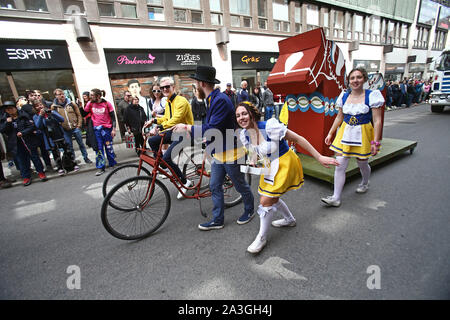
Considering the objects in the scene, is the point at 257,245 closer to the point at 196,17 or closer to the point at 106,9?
the point at 106,9

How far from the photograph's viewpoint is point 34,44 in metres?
8.34

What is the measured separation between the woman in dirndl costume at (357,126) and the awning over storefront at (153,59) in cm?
976

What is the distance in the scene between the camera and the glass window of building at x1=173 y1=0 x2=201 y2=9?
441 inches

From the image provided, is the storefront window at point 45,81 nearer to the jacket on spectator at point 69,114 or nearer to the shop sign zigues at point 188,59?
the jacket on spectator at point 69,114

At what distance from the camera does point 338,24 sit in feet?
62.1

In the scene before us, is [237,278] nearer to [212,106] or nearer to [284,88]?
[212,106]

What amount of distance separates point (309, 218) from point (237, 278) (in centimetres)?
145

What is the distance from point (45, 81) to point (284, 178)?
10.6m

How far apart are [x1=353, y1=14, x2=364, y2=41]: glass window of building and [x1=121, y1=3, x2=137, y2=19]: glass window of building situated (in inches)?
761

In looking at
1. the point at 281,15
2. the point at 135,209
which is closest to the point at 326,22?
the point at 281,15

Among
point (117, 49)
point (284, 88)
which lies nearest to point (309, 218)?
point (284, 88)

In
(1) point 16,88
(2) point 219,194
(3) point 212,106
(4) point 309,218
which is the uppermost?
(1) point 16,88

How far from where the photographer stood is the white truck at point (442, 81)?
10.8 m

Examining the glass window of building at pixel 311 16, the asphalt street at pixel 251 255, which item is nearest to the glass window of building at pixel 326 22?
the glass window of building at pixel 311 16
